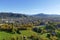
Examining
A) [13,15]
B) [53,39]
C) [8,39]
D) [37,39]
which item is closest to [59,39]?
[53,39]

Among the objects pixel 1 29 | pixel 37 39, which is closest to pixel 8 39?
pixel 37 39

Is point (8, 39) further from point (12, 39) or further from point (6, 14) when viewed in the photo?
point (6, 14)

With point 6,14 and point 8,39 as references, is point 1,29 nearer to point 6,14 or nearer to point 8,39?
point 8,39

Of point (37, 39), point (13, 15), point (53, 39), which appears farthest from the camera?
point (13, 15)

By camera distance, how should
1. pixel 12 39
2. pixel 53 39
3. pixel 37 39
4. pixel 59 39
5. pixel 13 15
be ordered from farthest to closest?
pixel 13 15
pixel 59 39
pixel 53 39
pixel 37 39
pixel 12 39

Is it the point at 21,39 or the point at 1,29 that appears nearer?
the point at 21,39

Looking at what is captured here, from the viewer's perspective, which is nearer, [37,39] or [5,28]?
[37,39]

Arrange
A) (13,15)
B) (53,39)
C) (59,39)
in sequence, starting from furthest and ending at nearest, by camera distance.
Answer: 1. (13,15)
2. (59,39)
3. (53,39)
